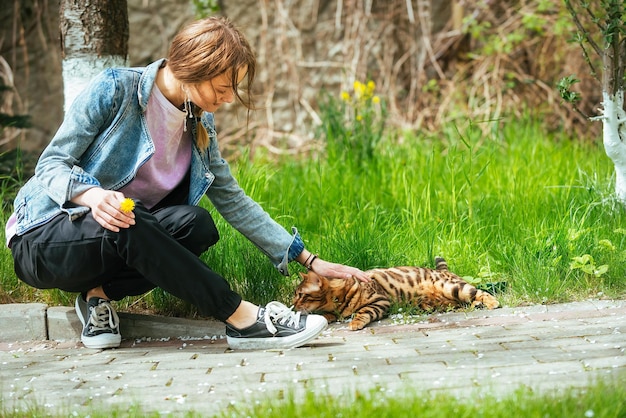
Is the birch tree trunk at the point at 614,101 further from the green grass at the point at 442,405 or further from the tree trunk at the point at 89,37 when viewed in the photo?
the tree trunk at the point at 89,37

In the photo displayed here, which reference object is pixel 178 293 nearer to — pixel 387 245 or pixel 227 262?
pixel 227 262

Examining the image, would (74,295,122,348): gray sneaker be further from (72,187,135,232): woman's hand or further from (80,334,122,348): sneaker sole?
(72,187,135,232): woman's hand

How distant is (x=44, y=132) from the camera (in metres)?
8.21

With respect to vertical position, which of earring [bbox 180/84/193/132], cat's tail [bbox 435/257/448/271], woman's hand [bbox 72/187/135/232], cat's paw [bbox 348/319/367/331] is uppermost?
earring [bbox 180/84/193/132]

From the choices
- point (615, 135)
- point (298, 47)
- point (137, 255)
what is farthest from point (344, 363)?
point (298, 47)

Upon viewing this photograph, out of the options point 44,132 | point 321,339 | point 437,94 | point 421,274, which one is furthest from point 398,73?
point 321,339

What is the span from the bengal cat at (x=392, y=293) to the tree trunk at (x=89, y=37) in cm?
183

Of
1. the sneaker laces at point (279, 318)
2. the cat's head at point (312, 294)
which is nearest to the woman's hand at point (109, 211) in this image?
the sneaker laces at point (279, 318)

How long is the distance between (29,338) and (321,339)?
5.05 ft

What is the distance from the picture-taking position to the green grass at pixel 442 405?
231 centimetres

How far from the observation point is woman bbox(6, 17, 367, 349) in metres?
3.41

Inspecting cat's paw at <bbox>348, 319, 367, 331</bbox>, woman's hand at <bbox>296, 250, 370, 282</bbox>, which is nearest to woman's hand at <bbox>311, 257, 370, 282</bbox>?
woman's hand at <bbox>296, 250, 370, 282</bbox>

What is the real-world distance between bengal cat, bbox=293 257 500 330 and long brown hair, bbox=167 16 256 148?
1.27 meters

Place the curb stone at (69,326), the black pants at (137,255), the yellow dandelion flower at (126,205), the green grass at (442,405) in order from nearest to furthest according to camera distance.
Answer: the green grass at (442,405) → the yellow dandelion flower at (126,205) → the black pants at (137,255) → the curb stone at (69,326)
